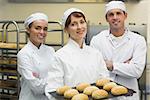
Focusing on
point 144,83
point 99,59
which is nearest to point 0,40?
point 144,83

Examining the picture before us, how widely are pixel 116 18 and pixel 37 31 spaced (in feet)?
1.84

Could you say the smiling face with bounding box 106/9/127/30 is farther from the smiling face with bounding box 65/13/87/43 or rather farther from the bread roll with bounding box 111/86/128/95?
the bread roll with bounding box 111/86/128/95

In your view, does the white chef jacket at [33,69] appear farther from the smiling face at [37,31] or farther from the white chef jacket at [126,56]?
the white chef jacket at [126,56]

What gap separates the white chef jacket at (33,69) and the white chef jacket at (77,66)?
27 cm

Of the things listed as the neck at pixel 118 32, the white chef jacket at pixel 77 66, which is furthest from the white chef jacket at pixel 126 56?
the white chef jacket at pixel 77 66

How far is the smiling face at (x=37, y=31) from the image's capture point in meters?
1.96

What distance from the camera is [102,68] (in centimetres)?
167

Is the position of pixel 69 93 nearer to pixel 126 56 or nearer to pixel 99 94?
pixel 99 94

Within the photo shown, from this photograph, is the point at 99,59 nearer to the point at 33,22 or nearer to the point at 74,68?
the point at 74,68

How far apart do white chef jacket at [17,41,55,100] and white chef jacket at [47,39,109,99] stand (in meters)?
0.27

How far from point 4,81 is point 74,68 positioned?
140 cm

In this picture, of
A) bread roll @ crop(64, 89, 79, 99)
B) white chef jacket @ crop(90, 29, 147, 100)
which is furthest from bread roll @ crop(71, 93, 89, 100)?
white chef jacket @ crop(90, 29, 147, 100)

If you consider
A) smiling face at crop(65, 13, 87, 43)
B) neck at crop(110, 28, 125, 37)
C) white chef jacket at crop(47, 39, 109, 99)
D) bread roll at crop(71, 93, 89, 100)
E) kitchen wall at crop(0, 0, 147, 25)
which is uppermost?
kitchen wall at crop(0, 0, 147, 25)

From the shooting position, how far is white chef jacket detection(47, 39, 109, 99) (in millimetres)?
1551
